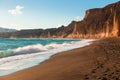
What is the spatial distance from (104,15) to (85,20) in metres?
15.7

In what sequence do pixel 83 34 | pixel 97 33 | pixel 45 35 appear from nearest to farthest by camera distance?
pixel 97 33 → pixel 83 34 → pixel 45 35

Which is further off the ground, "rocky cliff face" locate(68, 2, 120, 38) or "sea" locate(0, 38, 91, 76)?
"rocky cliff face" locate(68, 2, 120, 38)

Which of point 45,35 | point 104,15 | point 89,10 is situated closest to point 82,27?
point 89,10

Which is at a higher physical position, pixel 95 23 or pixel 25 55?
pixel 95 23

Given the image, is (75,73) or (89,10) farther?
(89,10)

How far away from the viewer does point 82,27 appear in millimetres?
130750

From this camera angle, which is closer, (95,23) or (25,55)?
(25,55)

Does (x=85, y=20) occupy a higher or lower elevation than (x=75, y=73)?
higher

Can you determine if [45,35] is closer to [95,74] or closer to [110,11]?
[110,11]

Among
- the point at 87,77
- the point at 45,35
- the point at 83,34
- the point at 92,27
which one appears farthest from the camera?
the point at 45,35

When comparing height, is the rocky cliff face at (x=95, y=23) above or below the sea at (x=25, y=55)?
above

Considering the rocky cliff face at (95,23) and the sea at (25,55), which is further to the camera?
the rocky cliff face at (95,23)

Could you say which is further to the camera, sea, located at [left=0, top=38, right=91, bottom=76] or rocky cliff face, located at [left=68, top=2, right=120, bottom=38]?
rocky cliff face, located at [left=68, top=2, right=120, bottom=38]

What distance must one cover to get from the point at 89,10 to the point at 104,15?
12208 mm
